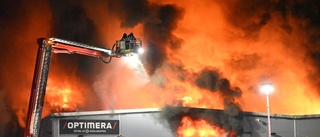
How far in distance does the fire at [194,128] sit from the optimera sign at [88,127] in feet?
11.0

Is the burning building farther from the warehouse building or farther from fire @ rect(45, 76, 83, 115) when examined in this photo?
the warehouse building

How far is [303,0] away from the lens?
2931cm

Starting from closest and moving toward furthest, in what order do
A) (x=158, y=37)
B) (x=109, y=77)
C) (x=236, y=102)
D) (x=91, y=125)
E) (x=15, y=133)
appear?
(x=91, y=125) → (x=236, y=102) → (x=15, y=133) → (x=158, y=37) → (x=109, y=77)

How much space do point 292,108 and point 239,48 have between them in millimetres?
5830

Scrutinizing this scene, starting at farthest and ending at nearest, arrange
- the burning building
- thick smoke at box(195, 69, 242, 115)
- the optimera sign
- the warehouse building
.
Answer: the burning building, thick smoke at box(195, 69, 242, 115), the optimera sign, the warehouse building

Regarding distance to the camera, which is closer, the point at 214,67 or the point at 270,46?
the point at 214,67

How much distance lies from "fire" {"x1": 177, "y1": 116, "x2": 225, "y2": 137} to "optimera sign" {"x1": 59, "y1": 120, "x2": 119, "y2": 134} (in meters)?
3.35

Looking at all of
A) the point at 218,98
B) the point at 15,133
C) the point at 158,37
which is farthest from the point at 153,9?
the point at 15,133

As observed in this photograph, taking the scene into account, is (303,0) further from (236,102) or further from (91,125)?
(91,125)

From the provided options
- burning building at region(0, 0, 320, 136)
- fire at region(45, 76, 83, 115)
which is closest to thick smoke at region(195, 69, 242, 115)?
burning building at region(0, 0, 320, 136)

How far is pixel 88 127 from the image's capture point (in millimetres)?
20250

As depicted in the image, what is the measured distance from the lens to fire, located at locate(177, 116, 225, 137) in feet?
66.1

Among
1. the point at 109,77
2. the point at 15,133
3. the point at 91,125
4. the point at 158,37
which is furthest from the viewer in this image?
the point at 109,77

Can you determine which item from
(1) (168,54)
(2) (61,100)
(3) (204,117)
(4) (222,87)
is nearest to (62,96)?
(2) (61,100)
